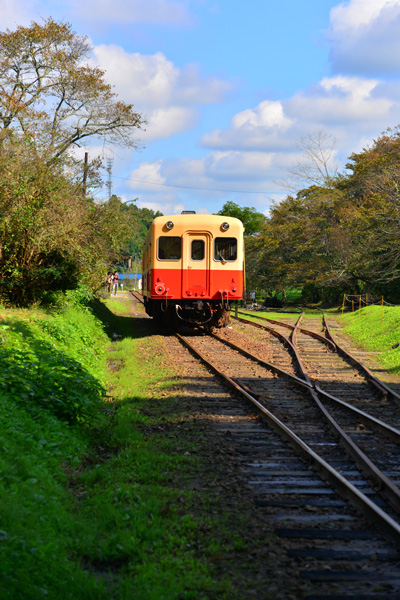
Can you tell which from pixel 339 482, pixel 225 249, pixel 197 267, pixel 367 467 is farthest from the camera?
pixel 225 249

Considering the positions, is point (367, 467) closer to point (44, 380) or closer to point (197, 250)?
point (44, 380)

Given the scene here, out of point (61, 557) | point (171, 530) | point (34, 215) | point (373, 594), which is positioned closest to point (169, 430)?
point (171, 530)

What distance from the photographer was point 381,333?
17.5 metres

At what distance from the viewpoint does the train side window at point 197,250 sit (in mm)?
16953

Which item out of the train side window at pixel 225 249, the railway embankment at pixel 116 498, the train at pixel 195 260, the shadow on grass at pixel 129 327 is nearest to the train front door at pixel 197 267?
the train at pixel 195 260

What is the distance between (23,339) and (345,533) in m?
7.67

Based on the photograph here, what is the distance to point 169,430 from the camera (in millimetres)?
7340

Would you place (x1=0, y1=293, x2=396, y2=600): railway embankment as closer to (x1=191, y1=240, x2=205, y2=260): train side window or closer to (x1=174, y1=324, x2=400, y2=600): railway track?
(x1=174, y1=324, x2=400, y2=600): railway track

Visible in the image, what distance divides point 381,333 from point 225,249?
17.4 ft

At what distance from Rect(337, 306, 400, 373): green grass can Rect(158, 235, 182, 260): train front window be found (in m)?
5.91

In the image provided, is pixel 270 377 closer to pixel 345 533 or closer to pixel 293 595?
pixel 345 533

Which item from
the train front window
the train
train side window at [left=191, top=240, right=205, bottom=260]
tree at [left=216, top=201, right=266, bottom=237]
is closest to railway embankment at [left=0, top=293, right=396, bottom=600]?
the train

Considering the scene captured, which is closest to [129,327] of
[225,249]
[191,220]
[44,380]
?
[225,249]

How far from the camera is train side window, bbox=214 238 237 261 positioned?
17.1 metres
